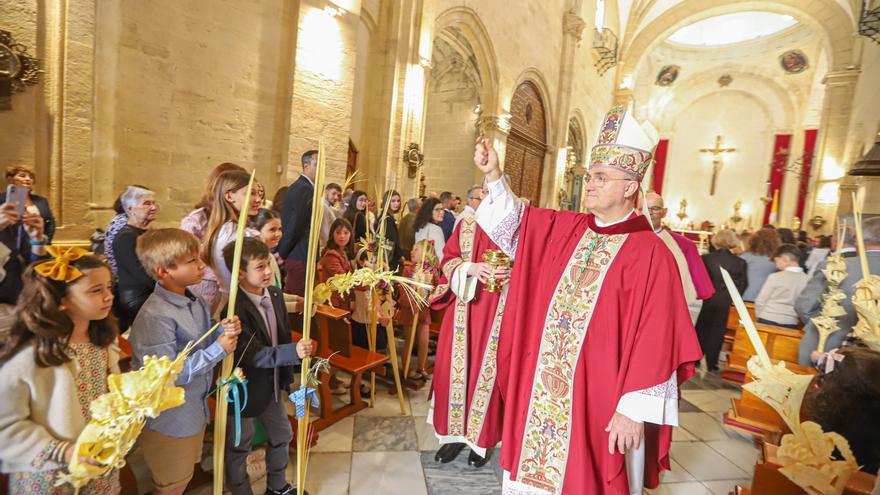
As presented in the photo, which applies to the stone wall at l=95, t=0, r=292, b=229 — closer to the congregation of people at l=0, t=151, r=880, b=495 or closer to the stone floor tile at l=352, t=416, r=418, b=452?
the congregation of people at l=0, t=151, r=880, b=495

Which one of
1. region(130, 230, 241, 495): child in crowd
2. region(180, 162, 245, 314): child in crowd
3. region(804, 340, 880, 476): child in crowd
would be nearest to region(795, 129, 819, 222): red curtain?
region(804, 340, 880, 476): child in crowd

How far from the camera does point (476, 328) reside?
2525 millimetres

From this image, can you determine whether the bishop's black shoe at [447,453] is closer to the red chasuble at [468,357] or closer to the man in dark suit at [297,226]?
the red chasuble at [468,357]

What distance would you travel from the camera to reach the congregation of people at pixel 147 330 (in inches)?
49.5

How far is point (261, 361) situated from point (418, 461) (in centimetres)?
133

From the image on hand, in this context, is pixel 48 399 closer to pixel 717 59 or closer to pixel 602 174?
pixel 602 174

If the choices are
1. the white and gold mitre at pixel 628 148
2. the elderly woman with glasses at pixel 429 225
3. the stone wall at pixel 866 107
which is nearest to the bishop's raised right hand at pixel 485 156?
the white and gold mitre at pixel 628 148

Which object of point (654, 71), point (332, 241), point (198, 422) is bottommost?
point (198, 422)

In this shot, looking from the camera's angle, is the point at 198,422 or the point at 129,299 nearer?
the point at 198,422

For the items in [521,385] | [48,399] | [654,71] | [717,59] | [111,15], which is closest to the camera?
[48,399]

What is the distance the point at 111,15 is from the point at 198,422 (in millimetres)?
4499

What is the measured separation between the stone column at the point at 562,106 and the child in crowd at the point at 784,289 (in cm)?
917

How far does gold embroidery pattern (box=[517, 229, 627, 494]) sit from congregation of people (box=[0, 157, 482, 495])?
3.42 ft

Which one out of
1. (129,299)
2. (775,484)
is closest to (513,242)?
(775,484)
